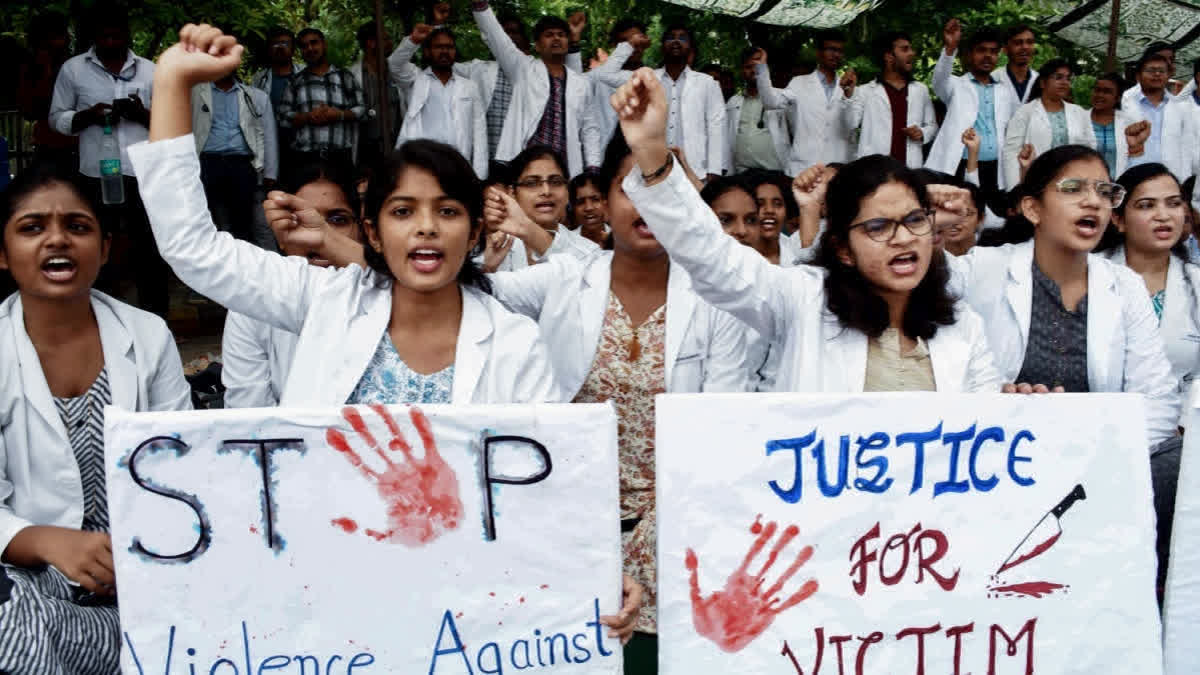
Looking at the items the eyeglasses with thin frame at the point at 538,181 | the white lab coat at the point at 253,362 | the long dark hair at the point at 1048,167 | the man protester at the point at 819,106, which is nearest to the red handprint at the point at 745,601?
the white lab coat at the point at 253,362

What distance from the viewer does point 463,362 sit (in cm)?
292

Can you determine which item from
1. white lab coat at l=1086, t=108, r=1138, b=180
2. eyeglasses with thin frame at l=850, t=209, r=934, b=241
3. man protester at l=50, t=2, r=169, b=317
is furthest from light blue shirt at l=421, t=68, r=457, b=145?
eyeglasses with thin frame at l=850, t=209, r=934, b=241

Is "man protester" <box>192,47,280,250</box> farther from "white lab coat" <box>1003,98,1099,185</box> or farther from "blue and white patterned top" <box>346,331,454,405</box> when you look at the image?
"white lab coat" <box>1003,98,1099,185</box>

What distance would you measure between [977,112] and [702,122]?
2.12 meters

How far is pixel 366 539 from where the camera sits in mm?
2496

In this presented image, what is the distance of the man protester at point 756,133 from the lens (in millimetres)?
9734

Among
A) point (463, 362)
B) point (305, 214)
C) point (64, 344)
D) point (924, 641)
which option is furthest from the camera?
point (305, 214)

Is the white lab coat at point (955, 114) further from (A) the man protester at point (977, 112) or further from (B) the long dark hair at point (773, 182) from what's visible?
(B) the long dark hair at point (773, 182)

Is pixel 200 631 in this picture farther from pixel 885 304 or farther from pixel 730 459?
pixel 885 304

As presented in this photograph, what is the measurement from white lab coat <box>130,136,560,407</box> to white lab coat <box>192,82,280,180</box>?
523 centimetres

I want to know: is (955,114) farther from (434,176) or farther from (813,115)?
(434,176)

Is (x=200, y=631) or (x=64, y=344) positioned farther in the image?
(x=64, y=344)

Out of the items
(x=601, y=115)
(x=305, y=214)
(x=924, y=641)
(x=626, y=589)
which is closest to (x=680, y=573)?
(x=626, y=589)

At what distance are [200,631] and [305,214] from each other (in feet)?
4.33
